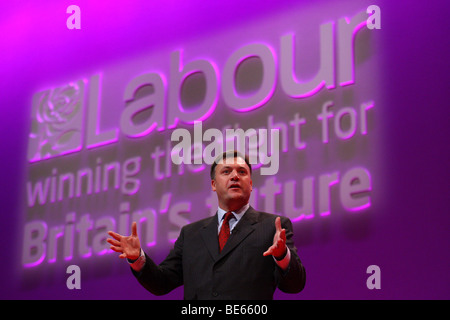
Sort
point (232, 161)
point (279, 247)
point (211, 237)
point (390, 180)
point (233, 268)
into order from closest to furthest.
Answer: point (279, 247) < point (233, 268) < point (211, 237) < point (232, 161) < point (390, 180)

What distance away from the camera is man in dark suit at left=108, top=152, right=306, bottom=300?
220 centimetres

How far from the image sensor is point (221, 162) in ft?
8.37

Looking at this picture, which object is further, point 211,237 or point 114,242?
point 211,237

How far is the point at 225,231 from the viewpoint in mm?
2404

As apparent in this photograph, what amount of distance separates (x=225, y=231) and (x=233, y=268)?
7.8 inches

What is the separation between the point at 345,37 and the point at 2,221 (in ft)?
9.78

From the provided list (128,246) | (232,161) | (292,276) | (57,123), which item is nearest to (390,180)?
(232,161)

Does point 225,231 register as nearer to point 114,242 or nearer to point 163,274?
point 163,274

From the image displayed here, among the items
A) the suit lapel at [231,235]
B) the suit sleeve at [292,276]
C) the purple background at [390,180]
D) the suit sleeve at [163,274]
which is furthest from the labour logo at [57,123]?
the suit sleeve at [292,276]

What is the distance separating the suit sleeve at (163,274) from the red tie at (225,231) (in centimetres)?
23

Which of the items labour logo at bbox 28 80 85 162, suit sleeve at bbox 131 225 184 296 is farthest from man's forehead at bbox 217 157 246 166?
labour logo at bbox 28 80 85 162

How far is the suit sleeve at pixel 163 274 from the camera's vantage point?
2.34 metres

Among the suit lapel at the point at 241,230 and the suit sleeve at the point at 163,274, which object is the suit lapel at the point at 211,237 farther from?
the suit sleeve at the point at 163,274
